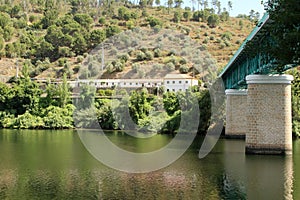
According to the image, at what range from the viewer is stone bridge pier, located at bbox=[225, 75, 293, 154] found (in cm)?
3884

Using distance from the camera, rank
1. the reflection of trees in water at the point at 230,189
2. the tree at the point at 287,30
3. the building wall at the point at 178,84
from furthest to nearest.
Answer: the building wall at the point at 178,84, the reflection of trees in water at the point at 230,189, the tree at the point at 287,30

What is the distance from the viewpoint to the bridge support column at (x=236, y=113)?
5956cm

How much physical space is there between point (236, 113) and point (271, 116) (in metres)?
21.2

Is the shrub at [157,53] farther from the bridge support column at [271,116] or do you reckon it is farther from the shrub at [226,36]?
the bridge support column at [271,116]

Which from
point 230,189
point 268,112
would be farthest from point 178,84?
point 230,189

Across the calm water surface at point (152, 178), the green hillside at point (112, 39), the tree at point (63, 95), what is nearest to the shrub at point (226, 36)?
the green hillside at point (112, 39)

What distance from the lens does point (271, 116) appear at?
3900 cm

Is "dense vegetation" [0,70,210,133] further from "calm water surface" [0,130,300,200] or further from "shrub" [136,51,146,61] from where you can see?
"calm water surface" [0,130,300,200]

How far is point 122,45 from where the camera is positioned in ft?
434

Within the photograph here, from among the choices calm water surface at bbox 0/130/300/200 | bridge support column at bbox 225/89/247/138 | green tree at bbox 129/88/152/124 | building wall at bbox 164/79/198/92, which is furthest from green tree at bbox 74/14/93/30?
calm water surface at bbox 0/130/300/200

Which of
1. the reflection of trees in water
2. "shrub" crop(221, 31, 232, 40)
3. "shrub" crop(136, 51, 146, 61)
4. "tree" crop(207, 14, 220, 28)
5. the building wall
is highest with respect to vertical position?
"tree" crop(207, 14, 220, 28)

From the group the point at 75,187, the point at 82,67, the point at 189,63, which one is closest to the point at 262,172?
the point at 75,187

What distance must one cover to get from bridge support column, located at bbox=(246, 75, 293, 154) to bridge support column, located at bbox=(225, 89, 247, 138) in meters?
20.2

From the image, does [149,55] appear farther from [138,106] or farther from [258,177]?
[258,177]
